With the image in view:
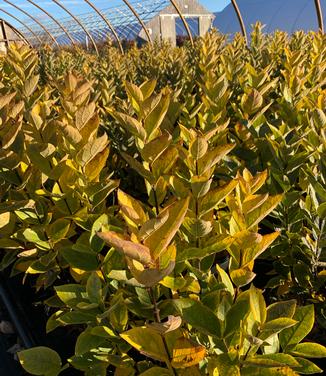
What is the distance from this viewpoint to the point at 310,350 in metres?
1.03

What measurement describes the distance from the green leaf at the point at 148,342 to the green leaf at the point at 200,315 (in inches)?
3.6

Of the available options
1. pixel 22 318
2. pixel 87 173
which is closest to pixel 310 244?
pixel 87 173

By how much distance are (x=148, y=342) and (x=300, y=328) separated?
37 cm

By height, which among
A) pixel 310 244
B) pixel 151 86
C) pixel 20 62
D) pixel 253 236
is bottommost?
pixel 310 244

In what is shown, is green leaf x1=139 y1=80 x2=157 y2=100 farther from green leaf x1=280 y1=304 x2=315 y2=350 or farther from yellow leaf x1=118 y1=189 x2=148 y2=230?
green leaf x1=280 y1=304 x2=315 y2=350

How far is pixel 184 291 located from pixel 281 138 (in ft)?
2.08

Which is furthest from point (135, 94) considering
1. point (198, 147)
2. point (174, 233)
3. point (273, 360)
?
point (273, 360)

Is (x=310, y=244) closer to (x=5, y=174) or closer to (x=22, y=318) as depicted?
(x=5, y=174)

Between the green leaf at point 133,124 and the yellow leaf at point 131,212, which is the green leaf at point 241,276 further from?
the green leaf at point 133,124

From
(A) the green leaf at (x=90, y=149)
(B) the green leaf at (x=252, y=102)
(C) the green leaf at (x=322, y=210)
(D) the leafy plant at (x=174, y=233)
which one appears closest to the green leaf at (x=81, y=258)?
(D) the leafy plant at (x=174, y=233)

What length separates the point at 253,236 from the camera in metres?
0.97

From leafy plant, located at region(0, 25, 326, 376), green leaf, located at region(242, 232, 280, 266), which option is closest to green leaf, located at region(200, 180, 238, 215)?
leafy plant, located at region(0, 25, 326, 376)

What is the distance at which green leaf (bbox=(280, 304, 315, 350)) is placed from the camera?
3.46ft

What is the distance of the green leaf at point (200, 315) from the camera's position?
38.1 inches
